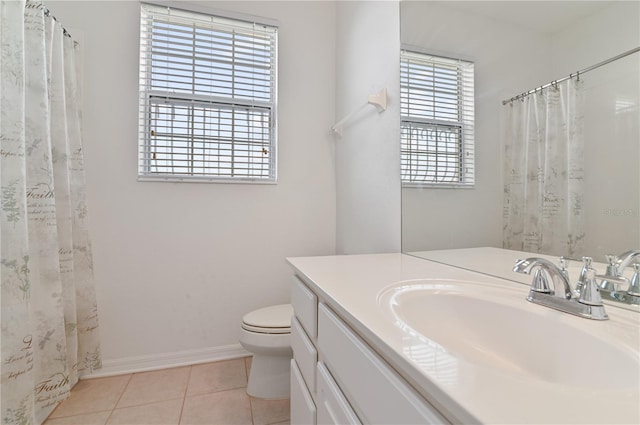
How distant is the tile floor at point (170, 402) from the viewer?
136cm

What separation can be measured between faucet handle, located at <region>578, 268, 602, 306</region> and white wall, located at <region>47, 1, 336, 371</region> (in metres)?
1.57

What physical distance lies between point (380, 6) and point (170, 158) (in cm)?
148

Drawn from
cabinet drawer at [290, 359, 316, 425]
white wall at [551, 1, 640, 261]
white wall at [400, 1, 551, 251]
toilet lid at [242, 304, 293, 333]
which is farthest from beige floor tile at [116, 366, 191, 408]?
white wall at [551, 1, 640, 261]

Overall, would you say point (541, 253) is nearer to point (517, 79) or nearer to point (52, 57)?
point (517, 79)

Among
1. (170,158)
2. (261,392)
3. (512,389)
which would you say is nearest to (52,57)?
(170,158)

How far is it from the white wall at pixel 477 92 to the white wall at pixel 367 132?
12 cm

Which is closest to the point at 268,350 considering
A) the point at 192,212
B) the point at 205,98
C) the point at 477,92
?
the point at 192,212

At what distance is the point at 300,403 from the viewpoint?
97 centimetres

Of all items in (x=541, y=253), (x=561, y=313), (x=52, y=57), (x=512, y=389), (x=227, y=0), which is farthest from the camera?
(x=227, y=0)

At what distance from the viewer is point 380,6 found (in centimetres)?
152

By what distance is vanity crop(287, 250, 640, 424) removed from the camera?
1.11 feet

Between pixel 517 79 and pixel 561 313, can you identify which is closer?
pixel 561 313

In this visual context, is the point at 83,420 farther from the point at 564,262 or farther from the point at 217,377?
the point at 564,262

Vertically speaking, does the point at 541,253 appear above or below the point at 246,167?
below
